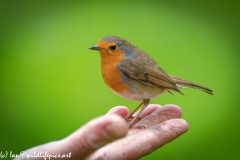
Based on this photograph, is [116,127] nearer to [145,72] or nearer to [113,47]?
[113,47]

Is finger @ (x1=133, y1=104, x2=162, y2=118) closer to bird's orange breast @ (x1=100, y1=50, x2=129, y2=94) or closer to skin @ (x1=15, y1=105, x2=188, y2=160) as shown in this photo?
bird's orange breast @ (x1=100, y1=50, x2=129, y2=94)

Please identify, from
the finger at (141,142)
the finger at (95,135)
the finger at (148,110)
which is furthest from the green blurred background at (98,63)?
the finger at (95,135)

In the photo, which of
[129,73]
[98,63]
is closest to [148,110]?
[129,73]

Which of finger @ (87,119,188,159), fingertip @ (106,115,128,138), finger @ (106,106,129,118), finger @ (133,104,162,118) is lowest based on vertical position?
finger @ (87,119,188,159)

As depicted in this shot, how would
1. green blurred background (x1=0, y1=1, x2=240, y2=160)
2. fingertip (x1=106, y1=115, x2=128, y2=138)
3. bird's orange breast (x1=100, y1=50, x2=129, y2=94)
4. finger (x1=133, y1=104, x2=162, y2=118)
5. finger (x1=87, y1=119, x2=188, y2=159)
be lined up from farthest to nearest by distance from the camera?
green blurred background (x1=0, y1=1, x2=240, y2=160), finger (x1=133, y1=104, x2=162, y2=118), bird's orange breast (x1=100, y1=50, x2=129, y2=94), finger (x1=87, y1=119, x2=188, y2=159), fingertip (x1=106, y1=115, x2=128, y2=138)

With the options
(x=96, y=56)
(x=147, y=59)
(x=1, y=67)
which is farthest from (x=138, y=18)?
(x=147, y=59)

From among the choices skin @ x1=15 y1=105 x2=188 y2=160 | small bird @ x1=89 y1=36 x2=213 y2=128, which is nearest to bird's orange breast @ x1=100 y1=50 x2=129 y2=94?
small bird @ x1=89 y1=36 x2=213 y2=128
